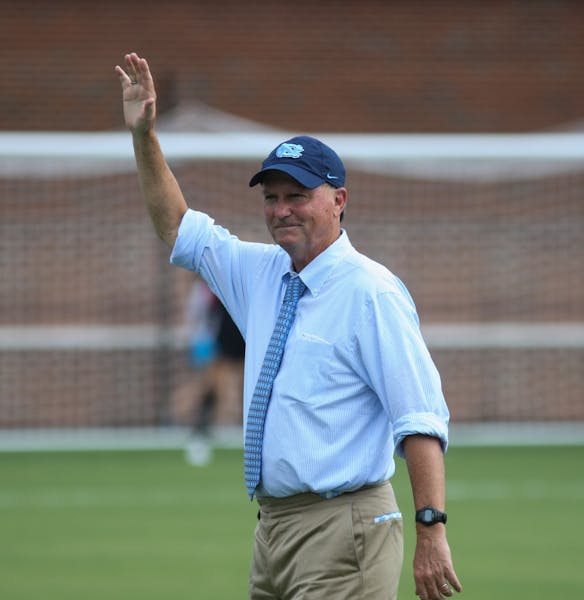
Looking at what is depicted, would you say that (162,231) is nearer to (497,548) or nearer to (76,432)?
(497,548)

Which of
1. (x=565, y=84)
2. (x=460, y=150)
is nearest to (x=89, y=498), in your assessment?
(x=460, y=150)

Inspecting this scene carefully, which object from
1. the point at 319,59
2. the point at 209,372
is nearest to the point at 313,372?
the point at 209,372

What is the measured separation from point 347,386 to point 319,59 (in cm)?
1274

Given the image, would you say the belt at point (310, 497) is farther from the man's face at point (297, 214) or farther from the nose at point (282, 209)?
the nose at point (282, 209)

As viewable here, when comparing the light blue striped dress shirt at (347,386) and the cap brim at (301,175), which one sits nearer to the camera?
the light blue striped dress shirt at (347,386)

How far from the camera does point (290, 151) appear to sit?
14.5ft

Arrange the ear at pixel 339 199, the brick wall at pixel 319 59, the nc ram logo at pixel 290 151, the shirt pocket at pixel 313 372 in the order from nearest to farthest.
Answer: the shirt pocket at pixel 313 372 < the nc ram logo at pixel 290 151 < the ear at pixel 339 199 < the brick wall at pixel 319 59

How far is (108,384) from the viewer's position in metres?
15.7

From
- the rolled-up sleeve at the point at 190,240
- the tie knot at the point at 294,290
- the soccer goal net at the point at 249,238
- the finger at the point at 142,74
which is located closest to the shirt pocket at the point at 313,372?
the tie knot at the point at 294,290

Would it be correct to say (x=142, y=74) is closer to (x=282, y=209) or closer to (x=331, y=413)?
(x=282, y=209)

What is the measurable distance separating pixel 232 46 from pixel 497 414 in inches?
210

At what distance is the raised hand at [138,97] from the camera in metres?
4.91

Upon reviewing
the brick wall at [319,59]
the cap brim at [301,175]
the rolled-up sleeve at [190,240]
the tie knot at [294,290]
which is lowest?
the tie knot at [294,290]

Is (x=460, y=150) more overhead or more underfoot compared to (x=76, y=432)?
more overhead
